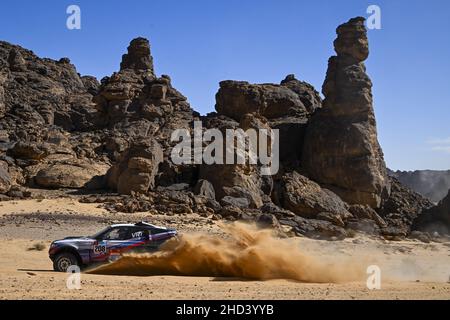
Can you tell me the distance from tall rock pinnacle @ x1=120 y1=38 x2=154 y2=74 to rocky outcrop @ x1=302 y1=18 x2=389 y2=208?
22.7 meters

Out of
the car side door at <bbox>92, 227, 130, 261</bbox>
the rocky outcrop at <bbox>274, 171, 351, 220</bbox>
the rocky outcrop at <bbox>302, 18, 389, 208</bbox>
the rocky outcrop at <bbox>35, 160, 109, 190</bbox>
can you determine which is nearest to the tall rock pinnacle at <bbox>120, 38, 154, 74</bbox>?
the rocky outcrop at <bbox>302, 18, 389, 208</bbox>

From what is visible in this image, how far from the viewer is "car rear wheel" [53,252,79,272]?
13617mm

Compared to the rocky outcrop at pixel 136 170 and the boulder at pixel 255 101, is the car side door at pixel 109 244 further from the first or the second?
the boulder at pixel 255 101

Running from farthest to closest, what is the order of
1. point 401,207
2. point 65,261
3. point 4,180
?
point 401,207, point 4,180, point 65,261

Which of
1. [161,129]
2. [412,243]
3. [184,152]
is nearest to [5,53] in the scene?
[161,129]

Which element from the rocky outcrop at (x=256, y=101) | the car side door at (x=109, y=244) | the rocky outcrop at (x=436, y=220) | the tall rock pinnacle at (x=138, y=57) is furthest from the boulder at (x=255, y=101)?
the car side door at (x=109, y=244)

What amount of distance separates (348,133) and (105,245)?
3544cm

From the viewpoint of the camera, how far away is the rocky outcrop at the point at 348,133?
45.2 m

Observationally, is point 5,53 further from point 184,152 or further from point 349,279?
point 349,279

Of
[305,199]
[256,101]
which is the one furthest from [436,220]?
[256,101]

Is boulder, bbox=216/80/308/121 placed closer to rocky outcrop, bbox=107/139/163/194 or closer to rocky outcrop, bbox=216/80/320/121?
rocky outcrop, bbox=216/80/320/121

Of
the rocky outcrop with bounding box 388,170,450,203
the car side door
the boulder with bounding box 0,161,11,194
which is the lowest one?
the car side door

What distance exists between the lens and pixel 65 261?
1366 cm

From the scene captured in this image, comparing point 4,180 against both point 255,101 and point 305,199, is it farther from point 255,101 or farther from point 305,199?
point 255,101
